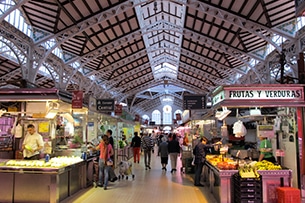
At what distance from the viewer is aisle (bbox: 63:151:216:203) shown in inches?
255

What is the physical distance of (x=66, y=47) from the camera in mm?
16203

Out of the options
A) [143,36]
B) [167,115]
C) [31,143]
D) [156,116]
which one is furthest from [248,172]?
[156,116]

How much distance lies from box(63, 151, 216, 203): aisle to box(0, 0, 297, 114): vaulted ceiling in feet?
18.3

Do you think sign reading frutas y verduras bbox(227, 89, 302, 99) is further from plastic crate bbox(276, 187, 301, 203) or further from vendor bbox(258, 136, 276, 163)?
plastic crate bbox(276, 187, 301, 203)

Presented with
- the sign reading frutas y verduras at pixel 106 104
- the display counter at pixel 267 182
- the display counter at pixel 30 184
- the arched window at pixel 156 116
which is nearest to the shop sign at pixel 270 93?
the display counter at pixel 267 182

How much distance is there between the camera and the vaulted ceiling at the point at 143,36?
1186 centimetres

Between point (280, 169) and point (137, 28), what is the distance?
1243cm

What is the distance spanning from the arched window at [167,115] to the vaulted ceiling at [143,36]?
2335cm

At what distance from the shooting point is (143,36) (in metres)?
18.0

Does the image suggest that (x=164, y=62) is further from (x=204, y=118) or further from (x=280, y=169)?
(x=280, y=169)

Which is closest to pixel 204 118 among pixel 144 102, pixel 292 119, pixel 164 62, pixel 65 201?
pixel 292 119

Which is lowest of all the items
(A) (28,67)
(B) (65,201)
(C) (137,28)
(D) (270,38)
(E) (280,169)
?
(B) (65,201)

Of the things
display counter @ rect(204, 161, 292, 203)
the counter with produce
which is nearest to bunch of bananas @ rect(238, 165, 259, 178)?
the counter with produce

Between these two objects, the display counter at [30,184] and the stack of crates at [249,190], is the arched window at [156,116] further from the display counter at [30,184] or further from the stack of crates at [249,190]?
the stack of crates at [249,190]
